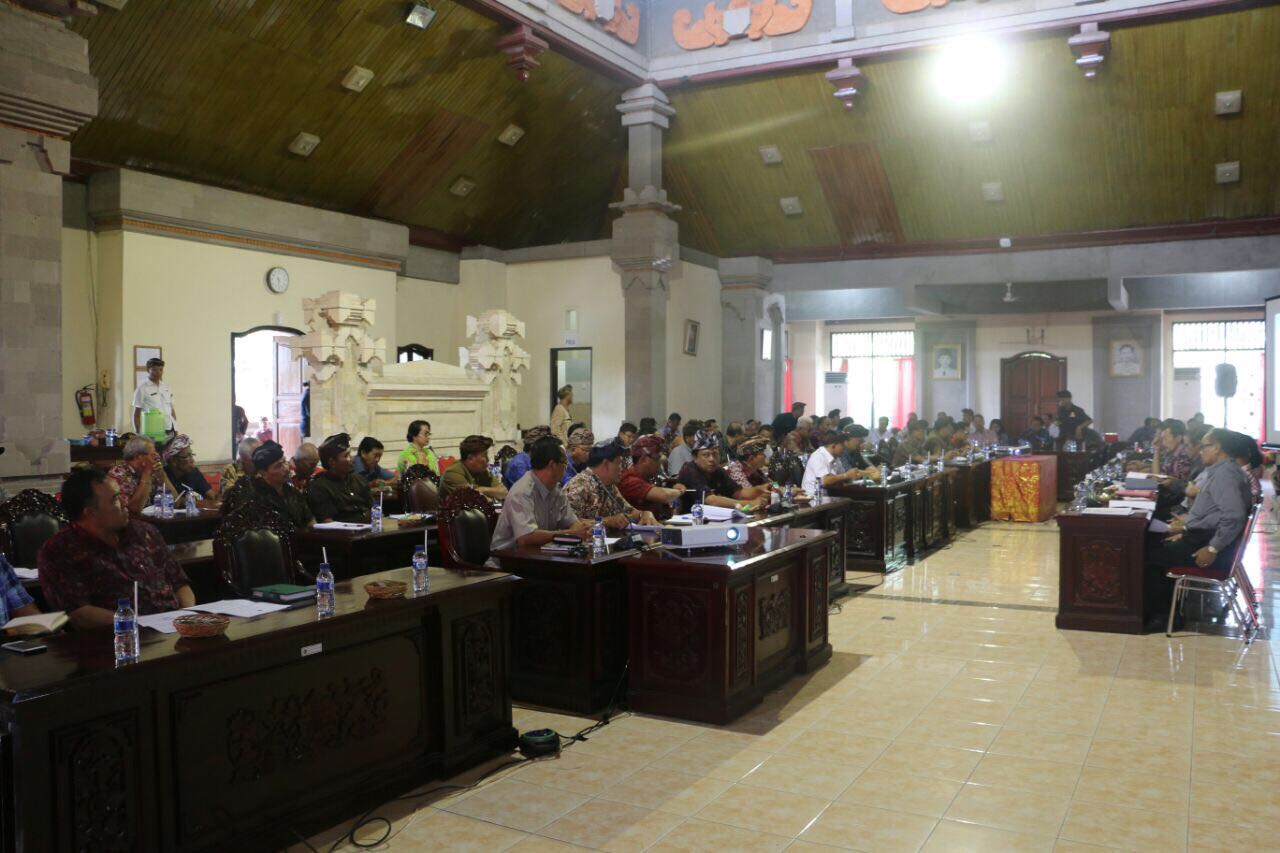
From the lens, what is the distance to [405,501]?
715cm

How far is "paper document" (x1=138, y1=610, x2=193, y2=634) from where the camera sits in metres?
3.32

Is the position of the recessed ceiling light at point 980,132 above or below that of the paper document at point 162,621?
above

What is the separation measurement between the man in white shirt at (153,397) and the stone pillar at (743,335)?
8.95m

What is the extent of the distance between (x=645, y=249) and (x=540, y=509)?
29.9 ft

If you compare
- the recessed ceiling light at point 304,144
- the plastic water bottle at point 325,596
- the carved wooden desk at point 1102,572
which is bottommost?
the carved wooden desk at point 1102,572

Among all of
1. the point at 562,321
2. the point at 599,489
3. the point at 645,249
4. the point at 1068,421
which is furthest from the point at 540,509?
the point at 1068,421

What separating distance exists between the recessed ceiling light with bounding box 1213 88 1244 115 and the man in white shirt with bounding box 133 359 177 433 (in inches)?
494

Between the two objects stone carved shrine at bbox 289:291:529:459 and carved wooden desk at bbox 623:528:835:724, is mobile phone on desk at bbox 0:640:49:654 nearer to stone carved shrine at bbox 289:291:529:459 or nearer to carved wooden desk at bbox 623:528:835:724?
carved wooden desk at bbox 623:528:835:724

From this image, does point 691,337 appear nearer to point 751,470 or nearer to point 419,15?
point 419,15

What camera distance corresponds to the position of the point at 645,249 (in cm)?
1390

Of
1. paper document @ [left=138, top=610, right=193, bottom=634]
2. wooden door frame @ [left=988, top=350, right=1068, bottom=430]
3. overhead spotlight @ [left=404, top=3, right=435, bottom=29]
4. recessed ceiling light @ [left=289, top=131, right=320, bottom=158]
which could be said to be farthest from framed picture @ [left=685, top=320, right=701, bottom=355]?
paper document @ [left=138, top=610, right=193, bottom=634]

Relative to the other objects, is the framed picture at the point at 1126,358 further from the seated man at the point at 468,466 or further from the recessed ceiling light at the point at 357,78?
the seated man at the point at 468,466

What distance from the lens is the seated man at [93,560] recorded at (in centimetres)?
350

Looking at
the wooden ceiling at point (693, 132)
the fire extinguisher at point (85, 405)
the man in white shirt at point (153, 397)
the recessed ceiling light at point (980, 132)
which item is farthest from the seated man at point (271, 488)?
the recessed ceiling light at point (980, 132)
